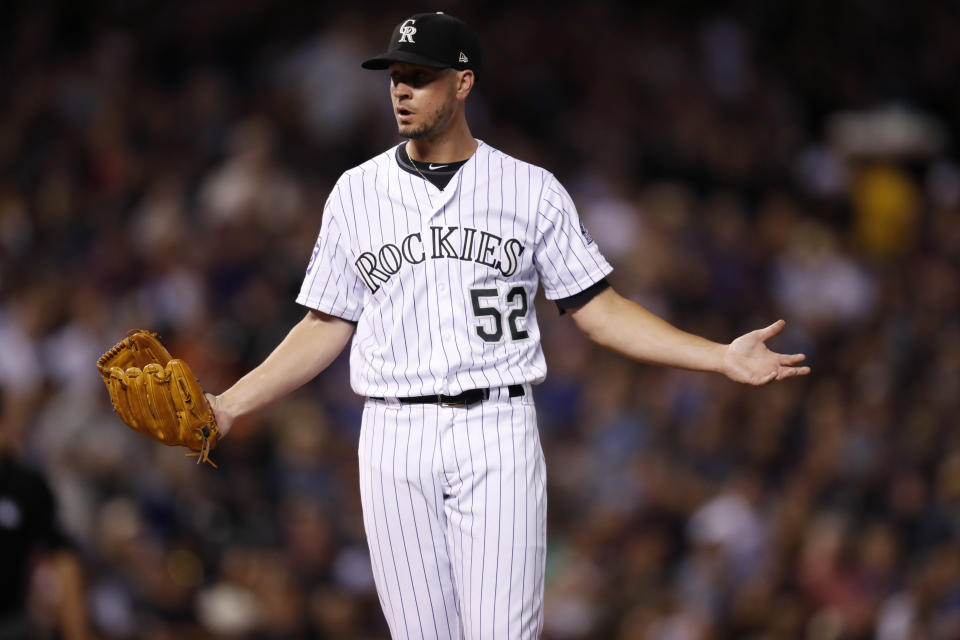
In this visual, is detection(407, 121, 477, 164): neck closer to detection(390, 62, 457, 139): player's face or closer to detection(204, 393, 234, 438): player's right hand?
detection(390, 62, 457, 139): player's face

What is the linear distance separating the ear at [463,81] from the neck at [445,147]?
78 mm

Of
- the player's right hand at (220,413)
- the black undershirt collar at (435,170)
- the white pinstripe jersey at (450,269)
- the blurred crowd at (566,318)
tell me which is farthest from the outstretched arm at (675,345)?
the blurred crowd at (566,318)

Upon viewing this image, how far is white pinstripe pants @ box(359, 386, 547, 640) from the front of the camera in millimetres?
3209

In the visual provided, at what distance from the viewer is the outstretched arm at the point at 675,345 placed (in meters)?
3.21

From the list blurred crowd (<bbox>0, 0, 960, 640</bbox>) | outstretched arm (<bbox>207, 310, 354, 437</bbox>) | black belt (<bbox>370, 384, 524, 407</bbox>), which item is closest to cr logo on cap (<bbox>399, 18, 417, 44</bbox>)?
outstretched arm (<bbox>207, 310, 354, 437</bbox>)

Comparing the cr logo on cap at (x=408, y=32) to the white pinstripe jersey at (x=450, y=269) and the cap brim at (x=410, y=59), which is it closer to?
the cap brim at (x=410, y=59)

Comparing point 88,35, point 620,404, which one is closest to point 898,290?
point 620,404

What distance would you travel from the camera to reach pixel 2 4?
9656mm

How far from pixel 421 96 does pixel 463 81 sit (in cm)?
14

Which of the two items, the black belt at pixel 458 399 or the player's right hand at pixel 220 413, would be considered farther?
the player's right hand at pixel 220 413

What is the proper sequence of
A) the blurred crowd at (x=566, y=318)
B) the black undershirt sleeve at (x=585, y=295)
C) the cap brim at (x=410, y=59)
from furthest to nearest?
1. the blurred crowd at (x=566, y=318)
2. the black undershirt sleeve at (x=585, y=295)
3. the cap brim at (x=410, y=59)

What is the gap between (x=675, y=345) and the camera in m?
3.29

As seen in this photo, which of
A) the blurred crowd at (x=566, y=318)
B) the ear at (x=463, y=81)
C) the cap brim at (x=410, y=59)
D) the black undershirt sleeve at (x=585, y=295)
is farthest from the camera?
the blurred crowd at (x=566, y=318)

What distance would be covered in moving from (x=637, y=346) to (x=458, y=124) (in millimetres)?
744
